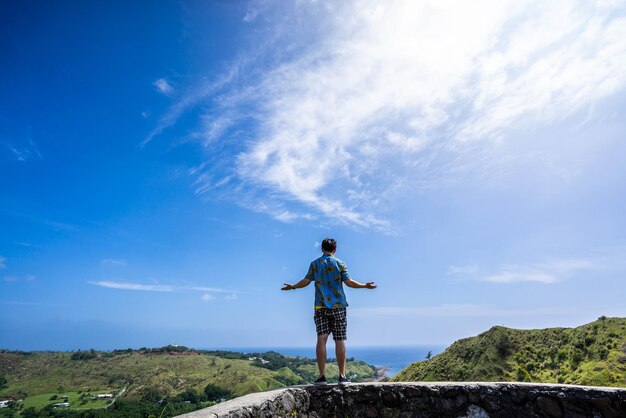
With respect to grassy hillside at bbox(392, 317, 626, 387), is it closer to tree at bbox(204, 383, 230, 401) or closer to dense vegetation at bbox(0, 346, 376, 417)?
dense vegetation at bbox(0, 346, 376, 417)

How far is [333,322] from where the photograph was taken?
505 centimetres

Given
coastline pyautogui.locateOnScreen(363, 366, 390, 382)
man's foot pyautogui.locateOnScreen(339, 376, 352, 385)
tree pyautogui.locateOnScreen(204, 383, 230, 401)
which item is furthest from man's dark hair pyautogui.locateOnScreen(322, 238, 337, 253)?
tree pyautogui.locateOnScreen(204, 383, 230, 401)

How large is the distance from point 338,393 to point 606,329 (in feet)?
43.9

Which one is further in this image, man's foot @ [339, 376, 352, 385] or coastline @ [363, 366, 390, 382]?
coastline @ [363, 366, 390, 382]

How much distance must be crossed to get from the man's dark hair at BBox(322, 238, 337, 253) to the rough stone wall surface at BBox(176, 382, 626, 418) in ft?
5.92

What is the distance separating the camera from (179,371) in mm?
115750

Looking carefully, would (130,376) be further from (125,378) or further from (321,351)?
(321,351)

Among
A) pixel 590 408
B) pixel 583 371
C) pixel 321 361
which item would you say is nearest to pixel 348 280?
pixel 321 361

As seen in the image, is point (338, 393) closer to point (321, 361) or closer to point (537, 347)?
point (321, 361)

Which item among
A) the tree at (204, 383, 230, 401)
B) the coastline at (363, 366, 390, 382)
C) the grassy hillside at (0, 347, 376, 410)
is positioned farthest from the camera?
the grassy hillside at (0, 347, 376, 410)

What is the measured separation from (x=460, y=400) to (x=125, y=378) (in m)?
130

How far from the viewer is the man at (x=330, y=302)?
196 inches

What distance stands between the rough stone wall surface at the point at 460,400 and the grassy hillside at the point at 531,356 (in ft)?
23.5

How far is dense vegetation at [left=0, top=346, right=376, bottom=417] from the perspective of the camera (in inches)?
3346
